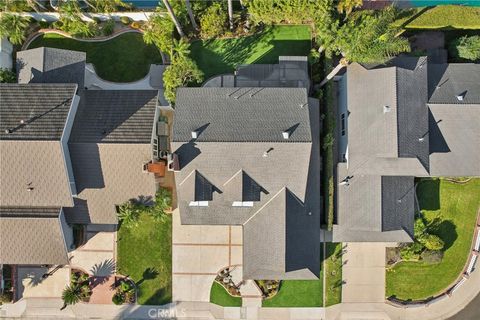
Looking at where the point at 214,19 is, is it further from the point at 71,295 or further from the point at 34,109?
the point at 71,295

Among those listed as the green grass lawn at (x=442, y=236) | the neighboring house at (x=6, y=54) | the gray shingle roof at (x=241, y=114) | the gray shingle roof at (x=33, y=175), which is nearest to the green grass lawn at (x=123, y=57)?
the gray shingle roof at (x=241, y=114)

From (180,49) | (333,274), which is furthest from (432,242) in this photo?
(180,49)

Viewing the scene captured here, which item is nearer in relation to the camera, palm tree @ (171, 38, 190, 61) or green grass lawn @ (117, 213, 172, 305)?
palm tree @ (171, 38, 190, 61)

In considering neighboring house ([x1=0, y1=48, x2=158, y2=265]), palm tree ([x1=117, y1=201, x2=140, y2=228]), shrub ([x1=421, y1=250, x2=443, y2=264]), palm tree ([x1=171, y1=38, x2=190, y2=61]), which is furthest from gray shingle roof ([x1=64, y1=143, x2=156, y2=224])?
shrub ([x1=421, y1=250, x2=443, y2=264])

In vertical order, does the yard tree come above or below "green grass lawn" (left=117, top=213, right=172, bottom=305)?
above

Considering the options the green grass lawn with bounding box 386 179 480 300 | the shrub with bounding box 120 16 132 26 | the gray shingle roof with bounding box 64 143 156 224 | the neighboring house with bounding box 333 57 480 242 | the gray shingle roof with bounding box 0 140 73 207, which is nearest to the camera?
the gray shingle roof with bounding box 0 140 73 207

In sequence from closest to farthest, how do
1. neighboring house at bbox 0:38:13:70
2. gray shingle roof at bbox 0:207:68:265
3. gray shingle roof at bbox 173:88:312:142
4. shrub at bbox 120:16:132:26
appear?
gray shingle roof at bbox 173:88:312:142, gray shingle roof at bbox 0:207:68:265, neighboring house at bbox 0:38:13:70, shrub at bbox 120:16:132:26

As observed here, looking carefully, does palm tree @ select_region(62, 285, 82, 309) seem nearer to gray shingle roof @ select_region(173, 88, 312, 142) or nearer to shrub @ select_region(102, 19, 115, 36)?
gray shingle roof @ select_region(173, 88, 312, 142)

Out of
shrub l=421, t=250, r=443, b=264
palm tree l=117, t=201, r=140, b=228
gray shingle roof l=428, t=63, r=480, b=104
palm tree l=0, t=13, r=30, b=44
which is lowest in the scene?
shrub l=421, t=250, r=443, b=264
